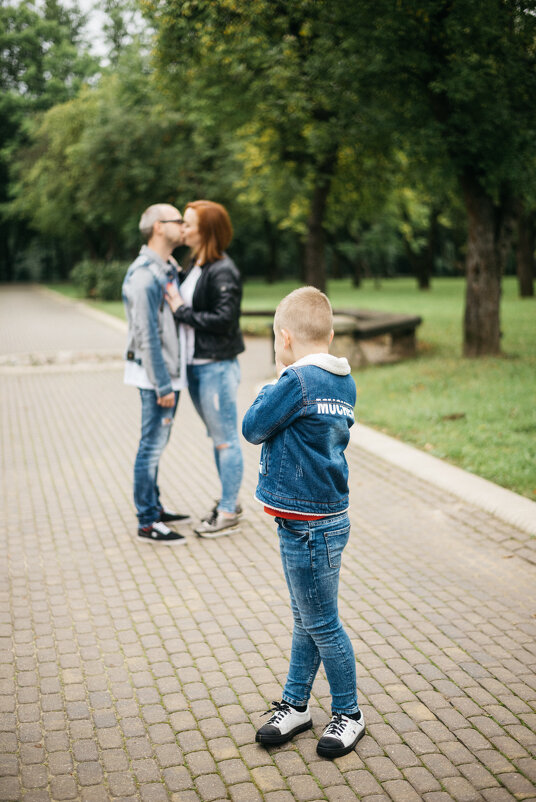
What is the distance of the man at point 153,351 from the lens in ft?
16.0

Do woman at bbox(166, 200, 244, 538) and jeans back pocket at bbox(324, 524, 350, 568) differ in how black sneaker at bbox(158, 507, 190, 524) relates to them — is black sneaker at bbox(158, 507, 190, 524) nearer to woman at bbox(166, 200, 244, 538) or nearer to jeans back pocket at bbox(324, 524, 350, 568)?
woman at bbox(166, 200, 244, 538)

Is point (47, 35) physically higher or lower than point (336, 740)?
higher

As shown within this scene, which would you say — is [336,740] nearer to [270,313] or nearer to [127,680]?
[127,680]

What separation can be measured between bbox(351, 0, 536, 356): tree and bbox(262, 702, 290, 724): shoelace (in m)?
8.85

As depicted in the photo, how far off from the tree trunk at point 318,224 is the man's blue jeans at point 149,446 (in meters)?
14.7

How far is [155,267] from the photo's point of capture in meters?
4.93

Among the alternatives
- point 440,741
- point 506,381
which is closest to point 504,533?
point 440,741

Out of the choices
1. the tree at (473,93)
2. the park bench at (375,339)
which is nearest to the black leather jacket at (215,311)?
the tree at (473,93)

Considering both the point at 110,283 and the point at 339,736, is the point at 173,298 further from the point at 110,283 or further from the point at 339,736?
the point at 110,283

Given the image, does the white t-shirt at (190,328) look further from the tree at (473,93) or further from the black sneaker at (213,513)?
the tree at (473,93)

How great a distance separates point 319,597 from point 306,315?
1021mm

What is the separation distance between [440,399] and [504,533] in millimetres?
4415

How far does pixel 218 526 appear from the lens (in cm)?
536

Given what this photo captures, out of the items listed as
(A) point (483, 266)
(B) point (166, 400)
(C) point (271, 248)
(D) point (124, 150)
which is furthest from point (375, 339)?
(C) point (271, 248)
